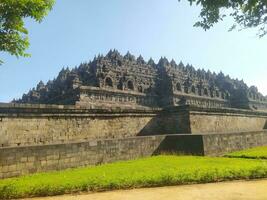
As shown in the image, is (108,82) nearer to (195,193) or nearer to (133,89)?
(133,89)

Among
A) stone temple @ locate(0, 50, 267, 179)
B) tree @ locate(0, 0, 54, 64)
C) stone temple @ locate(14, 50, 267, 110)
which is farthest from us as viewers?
stone temple @ locate(14, 50, 267, 110)

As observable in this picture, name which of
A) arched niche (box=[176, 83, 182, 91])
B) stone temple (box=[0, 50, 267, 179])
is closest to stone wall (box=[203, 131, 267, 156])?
stone temple (box=[0, 50, 267, 179])

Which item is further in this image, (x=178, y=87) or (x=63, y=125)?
(x=178, y=87)

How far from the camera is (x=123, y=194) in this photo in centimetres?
639

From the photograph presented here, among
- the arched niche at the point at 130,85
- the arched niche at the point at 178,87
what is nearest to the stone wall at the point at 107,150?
the arched niche at the point at 130,85

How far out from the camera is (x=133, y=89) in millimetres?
32938

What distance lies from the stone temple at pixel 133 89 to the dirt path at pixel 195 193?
736 inches

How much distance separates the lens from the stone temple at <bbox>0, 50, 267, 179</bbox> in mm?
10203

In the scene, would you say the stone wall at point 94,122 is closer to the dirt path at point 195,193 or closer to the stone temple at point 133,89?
the stone temple at point 133,89

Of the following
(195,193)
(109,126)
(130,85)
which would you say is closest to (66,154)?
(195,193)

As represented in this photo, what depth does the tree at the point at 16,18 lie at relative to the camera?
8.20 metres

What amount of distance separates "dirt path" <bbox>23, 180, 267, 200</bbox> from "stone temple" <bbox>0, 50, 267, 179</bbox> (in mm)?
3901

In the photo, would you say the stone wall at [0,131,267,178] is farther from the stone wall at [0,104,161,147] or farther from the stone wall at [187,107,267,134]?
the stone wall at [187,107,267,134]

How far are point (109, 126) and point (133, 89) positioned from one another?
17260mm
